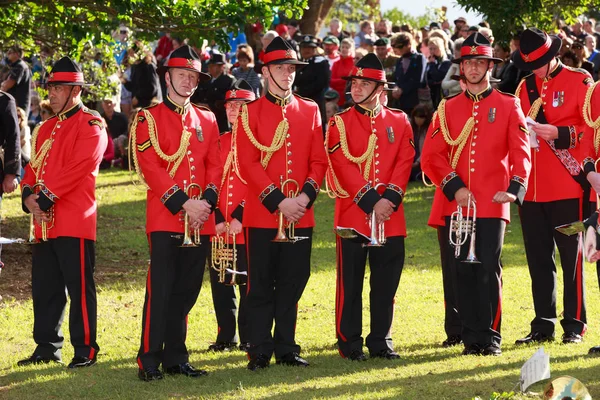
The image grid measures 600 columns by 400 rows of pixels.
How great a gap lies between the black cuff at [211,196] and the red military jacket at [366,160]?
1.00 meters

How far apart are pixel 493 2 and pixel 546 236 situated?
5.78 meters

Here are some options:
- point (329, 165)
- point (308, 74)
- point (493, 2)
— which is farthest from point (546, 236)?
point (308, 74)

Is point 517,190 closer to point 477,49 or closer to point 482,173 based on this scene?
point 482,173

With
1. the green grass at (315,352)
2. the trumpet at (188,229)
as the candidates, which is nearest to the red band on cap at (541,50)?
the green grass at (315,352)

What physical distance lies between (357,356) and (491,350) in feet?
3.23

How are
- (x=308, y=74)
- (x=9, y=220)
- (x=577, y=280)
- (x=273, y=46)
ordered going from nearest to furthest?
1. (x=273, y=46)
2. (x=577, y=280)
3. (x=9, y=220)
4. (x=308, y=74)

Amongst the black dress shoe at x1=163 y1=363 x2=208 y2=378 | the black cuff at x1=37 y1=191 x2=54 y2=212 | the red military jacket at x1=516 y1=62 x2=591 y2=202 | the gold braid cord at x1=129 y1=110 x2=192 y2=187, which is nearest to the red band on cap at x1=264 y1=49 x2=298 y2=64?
the gold braid cord at x1=129 y1=110 x2=192 y2=187

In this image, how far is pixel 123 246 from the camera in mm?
14945

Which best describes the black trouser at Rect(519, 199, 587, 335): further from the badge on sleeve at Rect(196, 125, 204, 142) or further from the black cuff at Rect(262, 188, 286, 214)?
the badge on sleeve at Rect(196, 125, 204, 142)

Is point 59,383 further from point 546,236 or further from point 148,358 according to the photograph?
point 546,236

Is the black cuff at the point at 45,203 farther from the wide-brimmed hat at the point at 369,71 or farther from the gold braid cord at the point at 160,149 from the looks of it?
the wide-brimmed hat at the point at 369,71

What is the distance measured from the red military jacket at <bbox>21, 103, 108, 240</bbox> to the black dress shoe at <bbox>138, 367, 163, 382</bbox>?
1190mm

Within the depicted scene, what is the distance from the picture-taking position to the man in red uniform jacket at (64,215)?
8.73 meters

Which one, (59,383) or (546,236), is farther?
(546,236)
